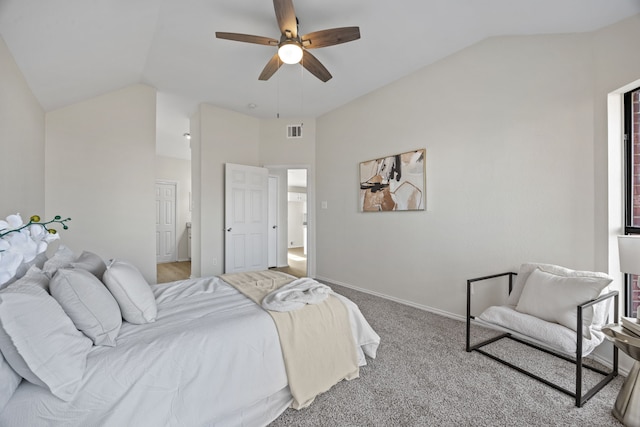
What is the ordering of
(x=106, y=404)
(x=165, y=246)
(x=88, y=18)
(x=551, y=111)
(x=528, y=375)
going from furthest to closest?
(x=165, y=246) → (x=551, y=111) → (x=88, y=18) → (x=528, y=375) → (x=106, y=404)

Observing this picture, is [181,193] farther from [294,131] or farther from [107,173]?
[294,131]

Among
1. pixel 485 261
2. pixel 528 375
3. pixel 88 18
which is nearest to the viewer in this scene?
pixel 528 375

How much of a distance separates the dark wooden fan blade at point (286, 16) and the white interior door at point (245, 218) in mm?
2636

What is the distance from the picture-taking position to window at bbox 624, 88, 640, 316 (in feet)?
6.84

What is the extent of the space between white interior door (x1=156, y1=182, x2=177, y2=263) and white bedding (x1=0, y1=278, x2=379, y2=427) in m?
5.55

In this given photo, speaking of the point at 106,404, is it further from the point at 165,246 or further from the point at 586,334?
the point at 165,246

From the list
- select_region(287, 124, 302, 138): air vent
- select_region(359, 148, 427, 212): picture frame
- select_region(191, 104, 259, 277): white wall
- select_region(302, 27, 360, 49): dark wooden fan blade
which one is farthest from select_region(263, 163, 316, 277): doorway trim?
select_region(302, 27, 360, 49): dark wooden fan blade

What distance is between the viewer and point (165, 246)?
267 inches

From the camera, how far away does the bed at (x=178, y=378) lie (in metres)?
1.10

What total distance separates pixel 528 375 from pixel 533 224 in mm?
1285

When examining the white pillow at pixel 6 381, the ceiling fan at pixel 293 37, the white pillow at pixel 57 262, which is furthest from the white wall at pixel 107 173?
the white pillow at pixel 6 381

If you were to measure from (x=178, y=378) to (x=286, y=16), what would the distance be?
2447 millimetres

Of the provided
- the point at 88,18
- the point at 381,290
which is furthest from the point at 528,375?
the point at 88,18

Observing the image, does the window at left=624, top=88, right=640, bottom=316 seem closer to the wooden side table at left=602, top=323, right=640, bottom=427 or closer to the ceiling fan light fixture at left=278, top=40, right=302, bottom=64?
the wooden side table at left=602, top=323, right=640, bottom=427
